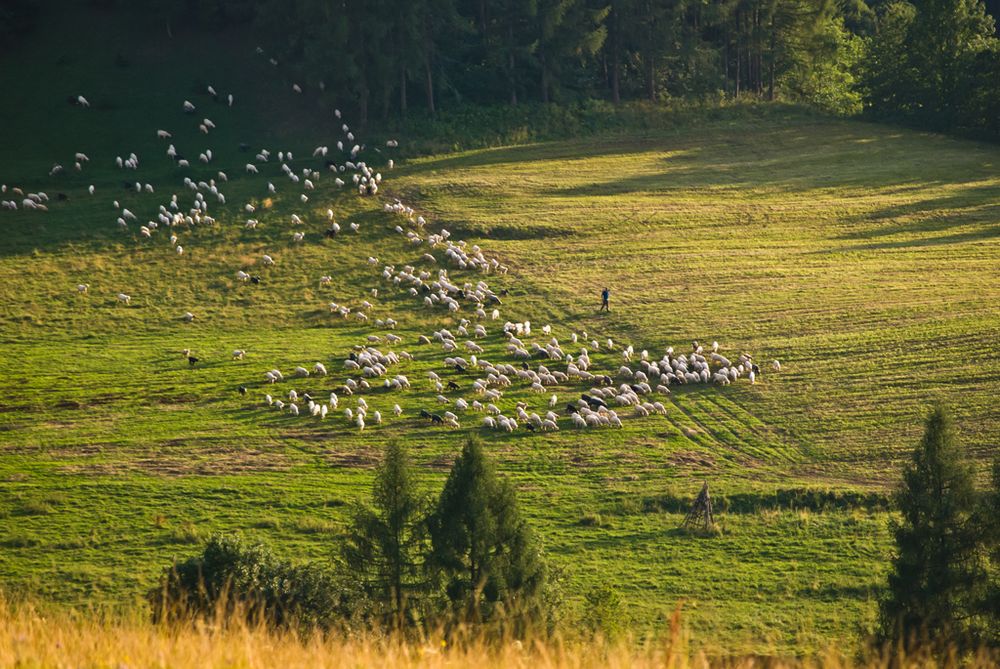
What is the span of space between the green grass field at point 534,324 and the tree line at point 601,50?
3.85 metres

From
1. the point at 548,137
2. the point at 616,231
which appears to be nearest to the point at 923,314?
the point at 616,231

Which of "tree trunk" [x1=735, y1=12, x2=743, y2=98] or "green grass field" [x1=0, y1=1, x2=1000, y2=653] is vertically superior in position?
"tree trunk" [x1=735, y1=12, x2=743, y2=98]

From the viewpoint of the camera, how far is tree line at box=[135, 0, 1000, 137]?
8294 centimetres

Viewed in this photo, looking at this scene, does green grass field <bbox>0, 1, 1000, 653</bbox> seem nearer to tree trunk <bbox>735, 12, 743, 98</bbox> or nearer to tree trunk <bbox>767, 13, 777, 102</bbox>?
tree trunk <bbox>767, 13, 777, 102</bbox>

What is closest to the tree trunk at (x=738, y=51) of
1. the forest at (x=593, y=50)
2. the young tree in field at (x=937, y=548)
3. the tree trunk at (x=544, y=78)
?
the forest at (x=593, y=50)

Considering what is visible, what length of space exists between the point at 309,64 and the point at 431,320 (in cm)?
3616

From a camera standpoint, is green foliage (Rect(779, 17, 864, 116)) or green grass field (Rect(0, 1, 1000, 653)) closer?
green grass field (Rect(0, 1, 1000, 653))

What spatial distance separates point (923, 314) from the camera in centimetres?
5350

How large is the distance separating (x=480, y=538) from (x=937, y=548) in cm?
1117

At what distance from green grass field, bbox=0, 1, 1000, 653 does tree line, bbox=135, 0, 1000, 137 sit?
3846 millimetres

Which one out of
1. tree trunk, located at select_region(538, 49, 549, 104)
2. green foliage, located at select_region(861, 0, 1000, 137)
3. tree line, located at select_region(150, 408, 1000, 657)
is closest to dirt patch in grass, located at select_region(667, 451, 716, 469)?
tree line, located at select_region(150, 408, 1000, 657)

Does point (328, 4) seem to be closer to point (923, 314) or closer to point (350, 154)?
point (350, 154)

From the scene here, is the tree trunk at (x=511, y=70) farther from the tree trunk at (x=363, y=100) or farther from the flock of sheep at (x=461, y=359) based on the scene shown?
the flock of sheep at (x=461, y=359)

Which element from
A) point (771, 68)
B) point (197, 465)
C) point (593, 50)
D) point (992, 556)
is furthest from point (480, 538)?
point (771, 68)
